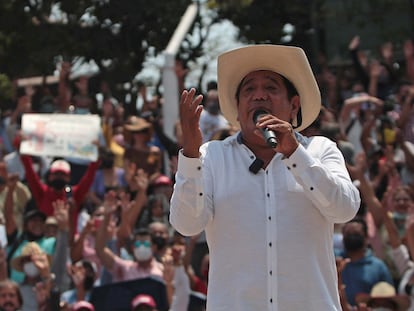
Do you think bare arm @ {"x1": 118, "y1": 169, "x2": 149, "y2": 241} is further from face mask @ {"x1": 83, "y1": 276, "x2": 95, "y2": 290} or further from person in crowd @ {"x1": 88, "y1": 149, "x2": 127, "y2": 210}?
person in crowd @ {"x1": 88, "y1": 149, "x2": 127, "y2": 210}

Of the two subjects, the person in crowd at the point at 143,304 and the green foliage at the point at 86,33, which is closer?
the person in crowd at the point at 143,304

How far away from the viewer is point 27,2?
17906mm

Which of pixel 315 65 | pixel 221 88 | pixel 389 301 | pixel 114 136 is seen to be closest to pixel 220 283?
pixel 221 88

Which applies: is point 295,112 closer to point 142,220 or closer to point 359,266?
point 359,266

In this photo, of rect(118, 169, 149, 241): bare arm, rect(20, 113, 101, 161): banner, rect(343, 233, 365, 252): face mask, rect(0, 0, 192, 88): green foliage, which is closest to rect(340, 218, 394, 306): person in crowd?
rect(343, 233, 365, 252): face mask

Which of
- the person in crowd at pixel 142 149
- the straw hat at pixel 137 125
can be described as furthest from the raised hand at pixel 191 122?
the straw hat at pixel 137 125

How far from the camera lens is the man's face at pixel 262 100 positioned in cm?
505

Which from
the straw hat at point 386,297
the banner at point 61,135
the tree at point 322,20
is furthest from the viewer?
the tree at point 322,20

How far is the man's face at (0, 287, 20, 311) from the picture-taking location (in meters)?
9.59

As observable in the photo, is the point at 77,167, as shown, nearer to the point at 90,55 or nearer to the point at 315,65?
the point at 90,55

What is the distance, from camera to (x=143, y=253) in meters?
10.4

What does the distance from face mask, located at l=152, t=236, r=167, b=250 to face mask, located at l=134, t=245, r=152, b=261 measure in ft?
1.50

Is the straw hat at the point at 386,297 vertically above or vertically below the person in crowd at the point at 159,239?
below

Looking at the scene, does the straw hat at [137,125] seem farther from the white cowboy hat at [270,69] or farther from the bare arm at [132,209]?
the white cowboy hat at [270,69]
